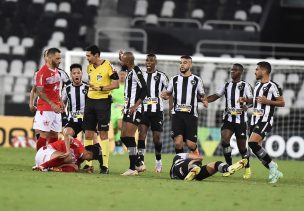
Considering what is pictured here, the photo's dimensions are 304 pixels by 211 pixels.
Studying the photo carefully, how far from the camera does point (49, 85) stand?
15.6 meters

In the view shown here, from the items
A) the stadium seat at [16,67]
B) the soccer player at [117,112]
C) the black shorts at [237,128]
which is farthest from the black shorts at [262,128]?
the stadium seat at [16,67]

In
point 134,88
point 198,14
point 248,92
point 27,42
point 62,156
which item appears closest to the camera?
point 62,156

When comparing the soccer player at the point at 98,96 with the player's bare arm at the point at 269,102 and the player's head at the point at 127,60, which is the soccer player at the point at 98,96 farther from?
the player's bare arm at the point at 269,102

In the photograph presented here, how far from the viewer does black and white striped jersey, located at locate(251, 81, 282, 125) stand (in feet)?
49.1

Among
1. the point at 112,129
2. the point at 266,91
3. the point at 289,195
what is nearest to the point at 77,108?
the point at 266,91

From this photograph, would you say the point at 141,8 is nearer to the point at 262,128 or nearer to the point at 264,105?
the point at 264,105

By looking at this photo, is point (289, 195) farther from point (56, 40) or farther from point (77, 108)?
point (56, 40)

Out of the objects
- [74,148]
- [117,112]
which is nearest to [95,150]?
[74,148]

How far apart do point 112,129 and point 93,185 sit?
11744mm

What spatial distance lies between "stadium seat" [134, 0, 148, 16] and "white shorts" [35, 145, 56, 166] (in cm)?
1719

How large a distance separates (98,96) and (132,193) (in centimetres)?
424

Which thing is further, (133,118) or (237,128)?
(237,128)

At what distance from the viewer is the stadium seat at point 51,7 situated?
31.6 m

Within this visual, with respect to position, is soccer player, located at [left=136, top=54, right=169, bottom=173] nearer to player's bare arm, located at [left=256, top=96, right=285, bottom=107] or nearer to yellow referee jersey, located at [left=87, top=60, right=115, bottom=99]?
yellow referee jersey, located at [left=87, top=60, right=115, bottom=99]
